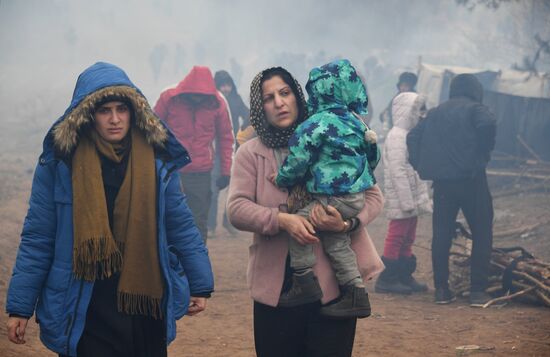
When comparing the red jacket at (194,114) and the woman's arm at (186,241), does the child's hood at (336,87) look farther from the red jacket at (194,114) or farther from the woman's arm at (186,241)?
the red jacket at (194,114)

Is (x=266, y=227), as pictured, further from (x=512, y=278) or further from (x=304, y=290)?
(x=512, y=278)

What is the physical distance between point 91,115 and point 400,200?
523cm

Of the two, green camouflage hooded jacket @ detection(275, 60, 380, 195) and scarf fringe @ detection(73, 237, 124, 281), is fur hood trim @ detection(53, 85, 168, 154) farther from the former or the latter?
green camouflage hooded jacket @ detection(275, 60, 380, 195)

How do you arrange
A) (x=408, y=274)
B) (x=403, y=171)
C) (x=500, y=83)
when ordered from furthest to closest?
(x=500, y=83) < (x=408, y=274) < (x=403, y=171)

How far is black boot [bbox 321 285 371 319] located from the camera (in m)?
3.10

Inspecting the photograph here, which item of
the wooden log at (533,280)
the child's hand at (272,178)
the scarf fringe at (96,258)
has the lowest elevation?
the wooden log at (533,280)

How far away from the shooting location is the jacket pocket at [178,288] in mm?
3061

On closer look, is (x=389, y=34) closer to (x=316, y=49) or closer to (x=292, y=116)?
(x=316, y=49)

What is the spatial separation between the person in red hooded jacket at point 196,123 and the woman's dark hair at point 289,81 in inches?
169

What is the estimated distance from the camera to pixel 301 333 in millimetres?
3227

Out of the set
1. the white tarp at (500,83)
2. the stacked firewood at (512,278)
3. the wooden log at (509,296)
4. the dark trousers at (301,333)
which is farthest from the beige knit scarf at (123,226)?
the white tarp at (500,83)

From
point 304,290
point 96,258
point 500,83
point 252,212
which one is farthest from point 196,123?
point 500,83

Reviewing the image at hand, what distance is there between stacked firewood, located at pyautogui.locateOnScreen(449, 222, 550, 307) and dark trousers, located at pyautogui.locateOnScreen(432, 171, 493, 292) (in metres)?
0.27

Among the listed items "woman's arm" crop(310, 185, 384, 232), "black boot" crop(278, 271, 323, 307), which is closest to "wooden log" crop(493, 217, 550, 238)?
"woman's arm" crop(310, 185, 384, 232)
